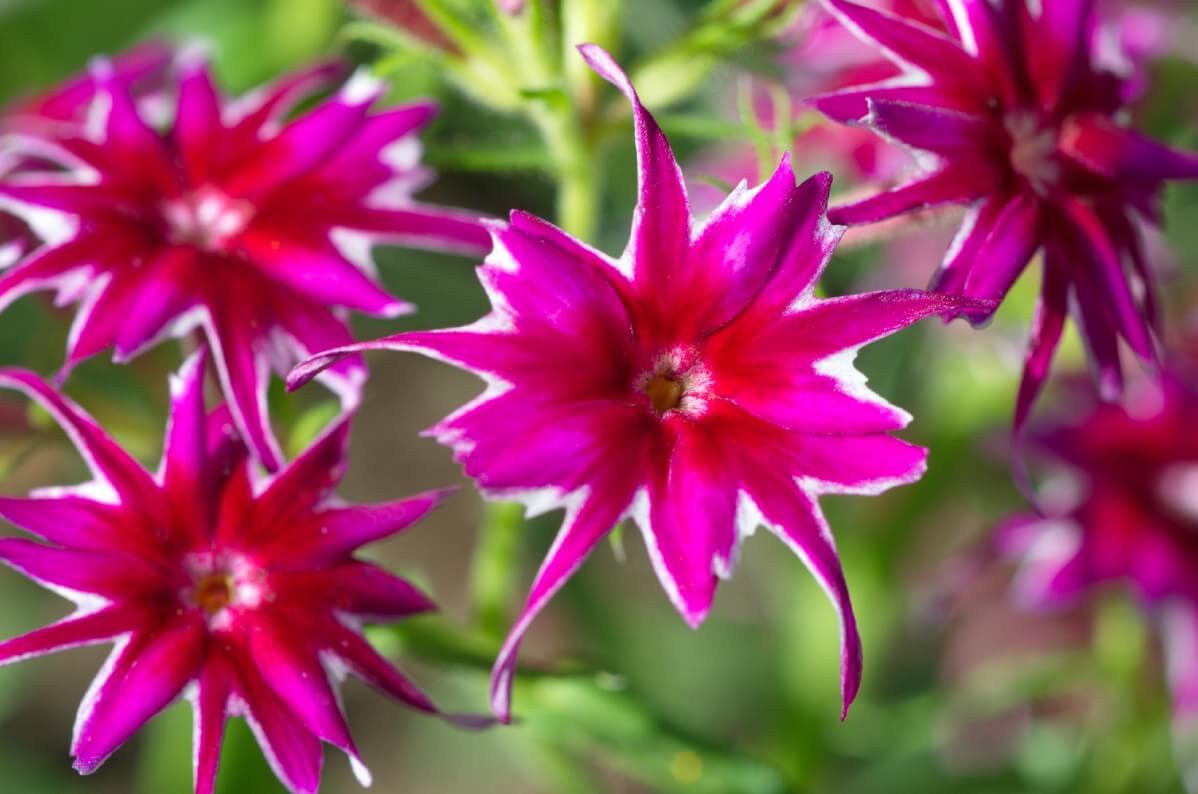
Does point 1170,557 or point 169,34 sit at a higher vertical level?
point 169,34

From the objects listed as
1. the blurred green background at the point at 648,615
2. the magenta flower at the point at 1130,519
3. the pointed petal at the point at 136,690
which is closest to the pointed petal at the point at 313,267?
the blurred green background at the point at 648,615

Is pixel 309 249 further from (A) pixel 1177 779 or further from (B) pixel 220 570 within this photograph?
(A) pixel 1177 779

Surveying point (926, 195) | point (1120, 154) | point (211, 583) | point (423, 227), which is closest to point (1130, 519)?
point (1120, 154)

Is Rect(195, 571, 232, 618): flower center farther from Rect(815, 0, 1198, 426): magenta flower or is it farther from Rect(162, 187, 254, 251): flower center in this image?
Rect(815, 0, 1198, 426): magenta flower

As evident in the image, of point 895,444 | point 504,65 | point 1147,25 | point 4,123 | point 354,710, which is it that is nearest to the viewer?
point 895,444

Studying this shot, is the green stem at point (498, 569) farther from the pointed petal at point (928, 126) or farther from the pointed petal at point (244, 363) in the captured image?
the pointed petal at point (928, 126)

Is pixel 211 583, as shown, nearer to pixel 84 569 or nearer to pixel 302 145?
pixel 84 569

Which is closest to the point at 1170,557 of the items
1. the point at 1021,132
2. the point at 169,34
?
the point at 1021,132
